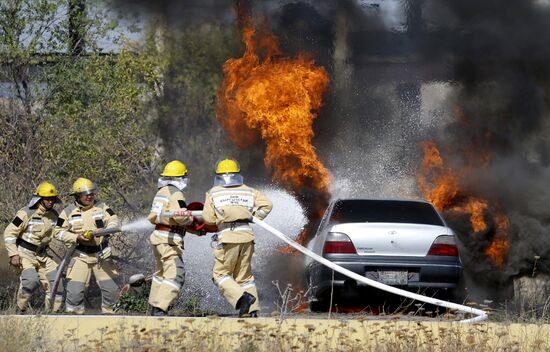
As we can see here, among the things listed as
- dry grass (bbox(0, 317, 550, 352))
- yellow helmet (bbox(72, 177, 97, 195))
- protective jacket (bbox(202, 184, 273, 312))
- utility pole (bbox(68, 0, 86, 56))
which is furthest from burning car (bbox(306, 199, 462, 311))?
utility pole (bbox(68, 0, 86, 56))

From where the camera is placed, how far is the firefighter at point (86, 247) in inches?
542

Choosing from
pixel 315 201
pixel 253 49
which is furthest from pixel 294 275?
pixel 253 49

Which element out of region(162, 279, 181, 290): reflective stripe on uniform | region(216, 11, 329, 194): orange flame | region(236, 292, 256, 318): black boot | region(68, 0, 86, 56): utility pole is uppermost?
region(68, 0, 86, 56): utility pole

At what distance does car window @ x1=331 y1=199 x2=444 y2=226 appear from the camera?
1345cm

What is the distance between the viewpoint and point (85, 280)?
1382cm

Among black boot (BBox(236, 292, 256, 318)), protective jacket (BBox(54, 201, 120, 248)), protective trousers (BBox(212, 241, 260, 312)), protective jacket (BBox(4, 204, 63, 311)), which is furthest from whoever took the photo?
protective jacket (BBox(4, 204, 63, 311))

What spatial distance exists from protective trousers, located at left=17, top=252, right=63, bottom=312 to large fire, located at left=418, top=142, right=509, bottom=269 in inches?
225

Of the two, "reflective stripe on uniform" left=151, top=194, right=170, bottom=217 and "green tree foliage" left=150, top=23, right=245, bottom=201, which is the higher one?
"green tree foliage" left=150, top=23, right=245, bottom=201

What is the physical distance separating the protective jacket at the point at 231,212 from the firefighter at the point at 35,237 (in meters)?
3.71

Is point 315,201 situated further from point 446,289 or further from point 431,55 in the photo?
point 446,289

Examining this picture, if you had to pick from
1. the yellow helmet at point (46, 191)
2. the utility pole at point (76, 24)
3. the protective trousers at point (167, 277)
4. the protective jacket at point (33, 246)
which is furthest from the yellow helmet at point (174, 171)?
the utility pole at point (76, 24)

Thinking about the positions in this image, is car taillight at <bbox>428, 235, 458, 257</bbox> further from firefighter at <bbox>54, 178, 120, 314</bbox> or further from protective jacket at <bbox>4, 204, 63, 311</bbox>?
protective jacket at <bbox>4, 204, 63, 311</bbox>

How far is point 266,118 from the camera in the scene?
17953 millimetres

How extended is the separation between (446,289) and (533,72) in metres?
6.16
